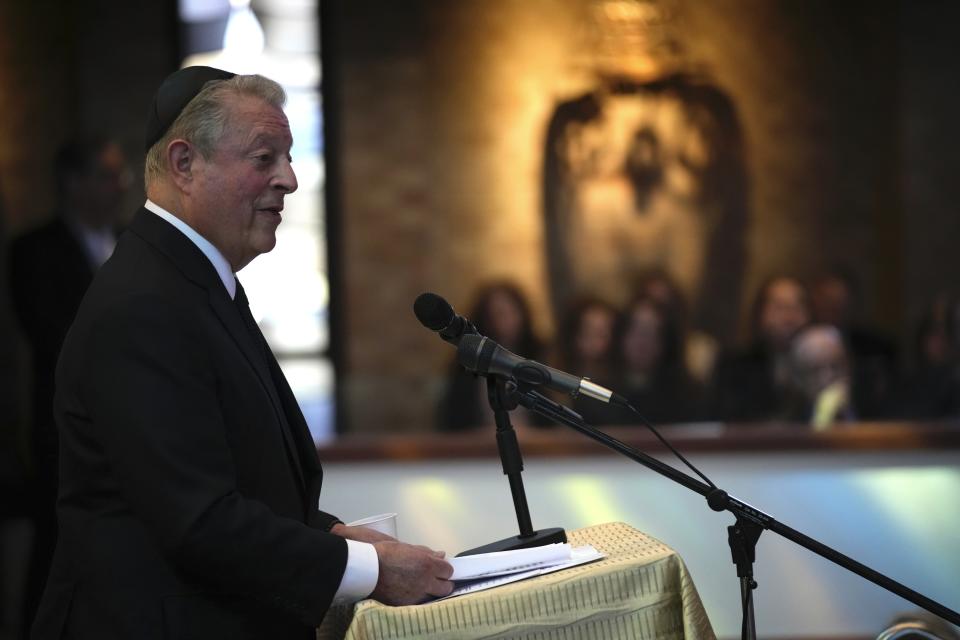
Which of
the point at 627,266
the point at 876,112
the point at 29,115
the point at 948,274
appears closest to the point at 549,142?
the point at 627,266

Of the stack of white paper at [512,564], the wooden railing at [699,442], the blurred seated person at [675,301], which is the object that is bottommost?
the blurred seated person at [675,301]

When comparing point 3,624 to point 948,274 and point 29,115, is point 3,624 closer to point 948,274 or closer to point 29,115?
point 29,115

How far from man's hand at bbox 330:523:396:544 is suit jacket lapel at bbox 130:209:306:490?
15 centimetres

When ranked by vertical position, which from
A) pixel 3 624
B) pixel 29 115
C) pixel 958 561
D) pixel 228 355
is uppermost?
pixel 29 115

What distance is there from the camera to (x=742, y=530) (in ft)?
7.07

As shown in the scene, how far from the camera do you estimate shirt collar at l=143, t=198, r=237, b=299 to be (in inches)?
81.8

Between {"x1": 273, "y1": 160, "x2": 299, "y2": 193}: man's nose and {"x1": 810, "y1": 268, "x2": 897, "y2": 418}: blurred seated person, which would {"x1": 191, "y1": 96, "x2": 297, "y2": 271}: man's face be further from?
{"x1": 810, "y1": 268, "x2": 897, "y2": 418}: blurred seated person

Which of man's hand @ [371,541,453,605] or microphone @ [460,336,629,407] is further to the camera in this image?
microphone @ [460,336,629,407]

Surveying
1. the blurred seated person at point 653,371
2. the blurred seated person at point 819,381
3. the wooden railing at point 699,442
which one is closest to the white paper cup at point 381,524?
the blurred seated person at point 653,371

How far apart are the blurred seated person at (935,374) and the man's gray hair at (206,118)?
3.54 m

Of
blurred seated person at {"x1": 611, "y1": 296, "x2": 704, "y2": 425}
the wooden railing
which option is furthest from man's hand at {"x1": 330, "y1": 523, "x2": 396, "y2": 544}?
the wooden railing

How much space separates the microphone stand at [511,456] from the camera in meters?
2.12

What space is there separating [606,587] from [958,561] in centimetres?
291

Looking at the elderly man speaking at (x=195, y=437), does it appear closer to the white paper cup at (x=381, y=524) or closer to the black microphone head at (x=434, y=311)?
the white paper cup at (x=381, y=524)
